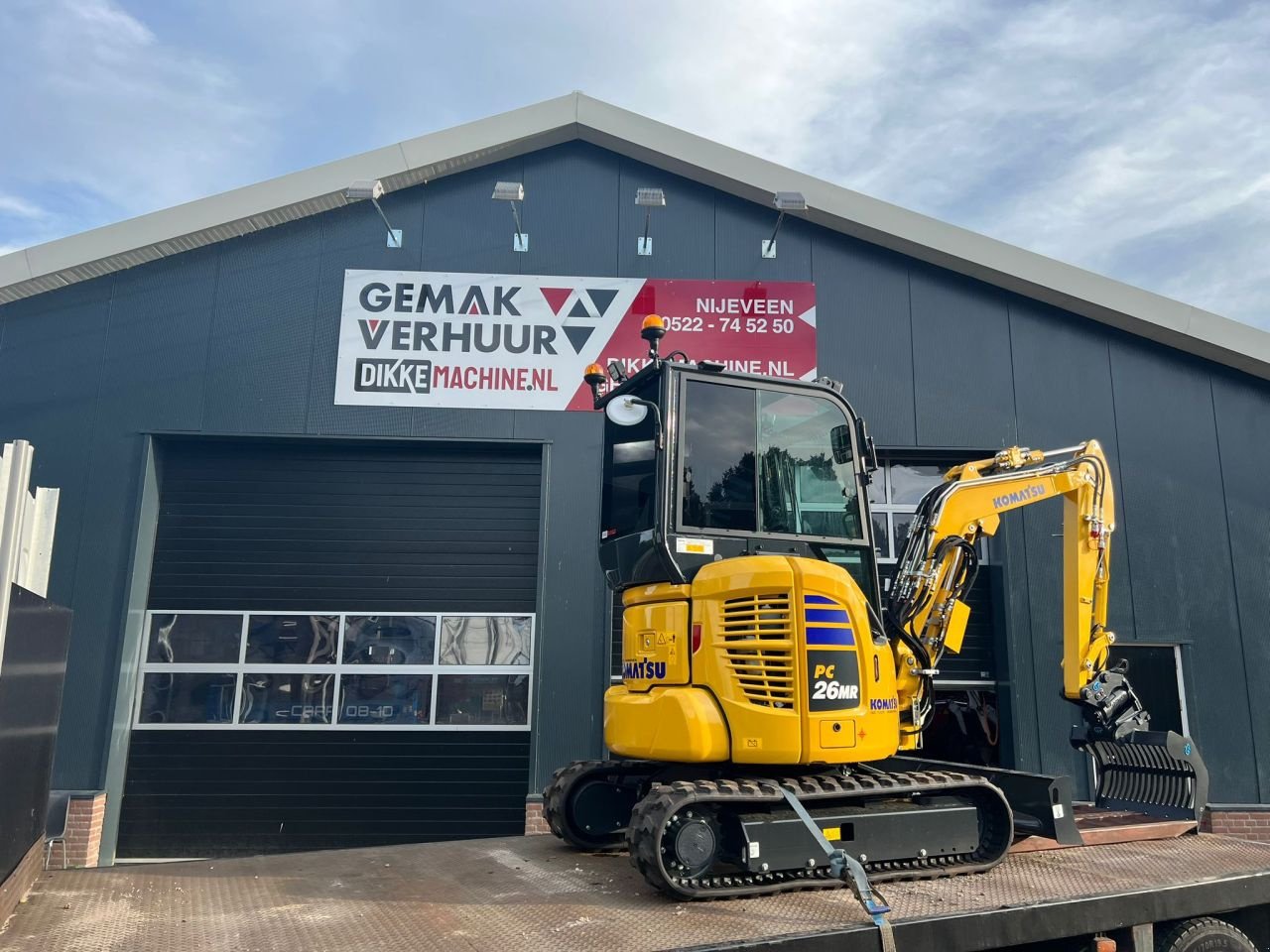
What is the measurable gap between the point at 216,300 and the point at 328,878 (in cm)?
751

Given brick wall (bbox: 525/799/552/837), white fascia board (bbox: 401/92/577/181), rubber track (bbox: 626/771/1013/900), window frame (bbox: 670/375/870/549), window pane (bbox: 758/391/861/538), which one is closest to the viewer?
rubber track (bbox: 626/771/1013/900)

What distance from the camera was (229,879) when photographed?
4883mm

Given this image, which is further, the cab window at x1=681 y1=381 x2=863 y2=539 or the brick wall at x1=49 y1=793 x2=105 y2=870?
the brick wall at x1=49 y1=793 x2=105 y2=870

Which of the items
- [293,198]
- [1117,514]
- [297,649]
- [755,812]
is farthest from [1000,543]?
[293,198]

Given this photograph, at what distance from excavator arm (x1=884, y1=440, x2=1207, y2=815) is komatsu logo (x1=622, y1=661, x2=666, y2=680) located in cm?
169

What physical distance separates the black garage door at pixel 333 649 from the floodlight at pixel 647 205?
2.74m

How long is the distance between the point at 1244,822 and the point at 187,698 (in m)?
11.5

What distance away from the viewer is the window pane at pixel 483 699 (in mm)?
9844

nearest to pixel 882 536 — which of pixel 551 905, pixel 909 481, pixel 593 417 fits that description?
pixel 909 481

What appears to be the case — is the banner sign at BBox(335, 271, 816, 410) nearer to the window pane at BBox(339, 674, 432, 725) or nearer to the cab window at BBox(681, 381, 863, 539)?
the window pane at BBox(339, 674, 432, 725)

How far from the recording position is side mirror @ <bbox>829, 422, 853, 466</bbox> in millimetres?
5516

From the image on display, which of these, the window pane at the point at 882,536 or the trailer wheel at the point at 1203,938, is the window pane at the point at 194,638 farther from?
the trailer wheel at the point at 1203,938

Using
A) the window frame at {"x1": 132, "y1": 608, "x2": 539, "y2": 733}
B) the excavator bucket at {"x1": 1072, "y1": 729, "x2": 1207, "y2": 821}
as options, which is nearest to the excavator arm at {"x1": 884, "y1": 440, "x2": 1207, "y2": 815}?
the excavator bucket at {"x1": 1072, "y1": 729, "x2": 1207, "y2": 821}

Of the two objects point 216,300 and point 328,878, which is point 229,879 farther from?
point 216,300
